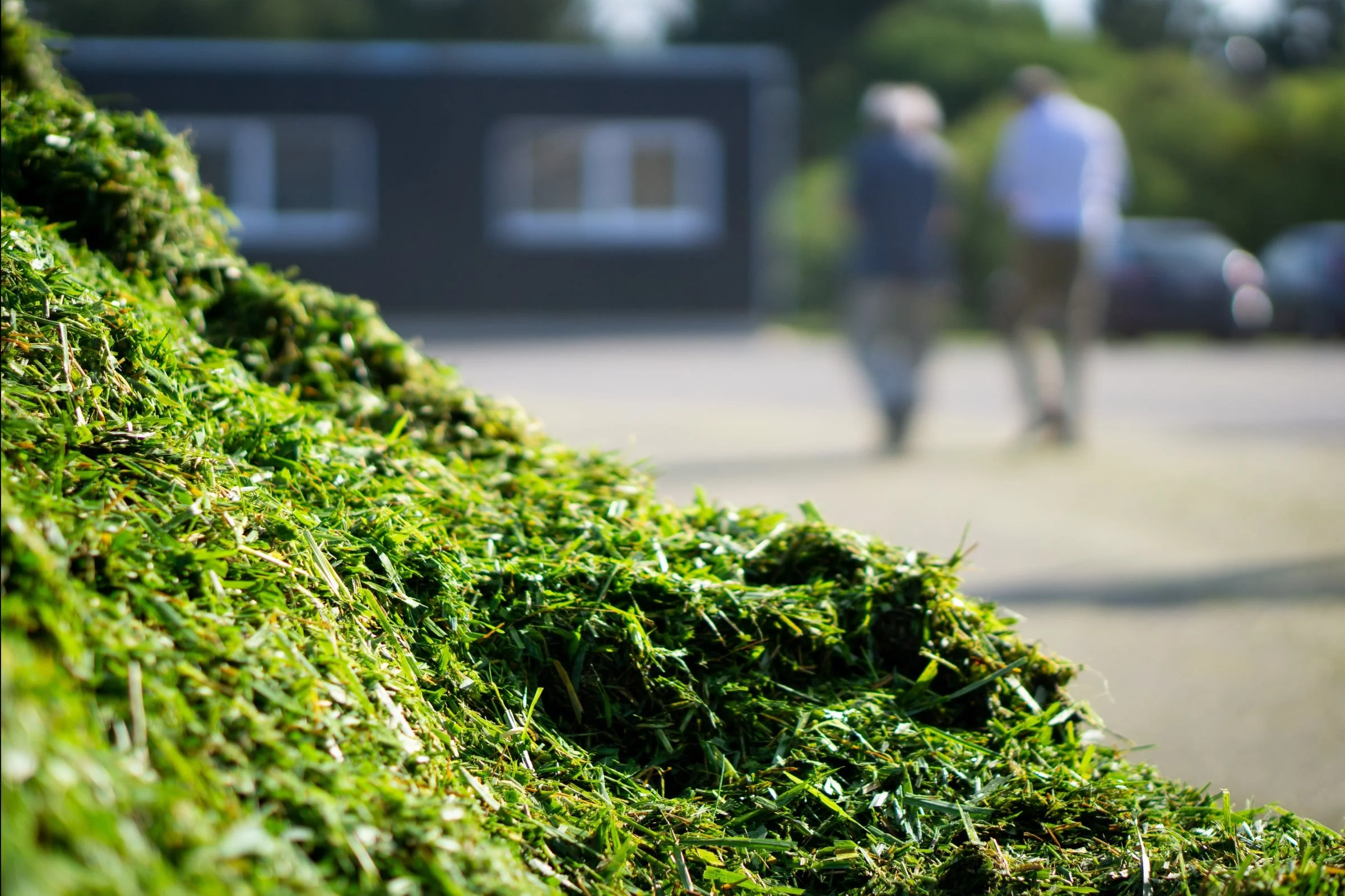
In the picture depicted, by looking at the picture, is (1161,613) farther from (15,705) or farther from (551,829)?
(15,705)

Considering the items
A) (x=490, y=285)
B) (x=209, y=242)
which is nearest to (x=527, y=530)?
(x=209, y=242)

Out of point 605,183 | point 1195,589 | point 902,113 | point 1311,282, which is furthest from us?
Result: point 605,183

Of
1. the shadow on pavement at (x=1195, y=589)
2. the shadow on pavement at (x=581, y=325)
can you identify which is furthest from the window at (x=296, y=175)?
the shadow on pavement at (x=1195, y=589)

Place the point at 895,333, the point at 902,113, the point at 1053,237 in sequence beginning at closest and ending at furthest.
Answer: the point at 1053,237, the point at 895,333, the point at 902,113

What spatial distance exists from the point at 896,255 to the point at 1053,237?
1086 millimetres

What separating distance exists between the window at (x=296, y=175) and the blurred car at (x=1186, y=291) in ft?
40.8

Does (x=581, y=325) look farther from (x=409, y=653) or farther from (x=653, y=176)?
(x=409, y=653)

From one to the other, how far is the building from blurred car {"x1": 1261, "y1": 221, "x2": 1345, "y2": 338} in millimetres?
8494

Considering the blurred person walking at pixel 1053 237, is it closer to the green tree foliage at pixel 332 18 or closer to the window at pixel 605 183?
the window at pixel 605 183

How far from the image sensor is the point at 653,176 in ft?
80.2

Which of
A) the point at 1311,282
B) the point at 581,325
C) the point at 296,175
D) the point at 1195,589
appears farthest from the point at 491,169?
the point at 1195,589

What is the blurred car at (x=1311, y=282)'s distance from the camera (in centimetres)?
2153

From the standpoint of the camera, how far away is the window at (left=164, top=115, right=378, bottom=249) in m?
23.9

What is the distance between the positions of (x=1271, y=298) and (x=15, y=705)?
23.7 m
